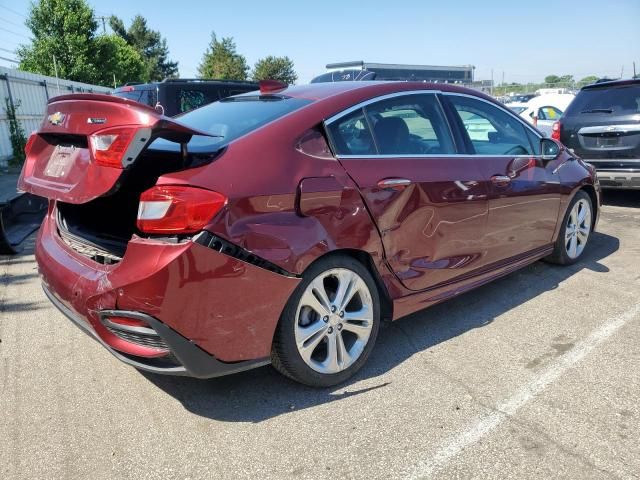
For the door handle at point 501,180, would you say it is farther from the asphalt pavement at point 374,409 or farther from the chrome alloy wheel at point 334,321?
the chrome alloy wheel at point 334,321

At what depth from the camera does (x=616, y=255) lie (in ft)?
17.6

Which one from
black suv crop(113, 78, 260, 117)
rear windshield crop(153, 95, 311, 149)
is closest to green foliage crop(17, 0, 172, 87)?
black suv crop(113, 78, 260, 117)

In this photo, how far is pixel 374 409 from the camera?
273cm

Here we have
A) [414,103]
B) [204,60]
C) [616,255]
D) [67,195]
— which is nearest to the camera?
[67,195]

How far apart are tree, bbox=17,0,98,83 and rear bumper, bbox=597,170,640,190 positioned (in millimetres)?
33411

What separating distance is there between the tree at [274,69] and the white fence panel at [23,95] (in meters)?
45.2

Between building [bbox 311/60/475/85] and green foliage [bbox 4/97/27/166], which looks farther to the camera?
building [bbox 311/60/475/85]

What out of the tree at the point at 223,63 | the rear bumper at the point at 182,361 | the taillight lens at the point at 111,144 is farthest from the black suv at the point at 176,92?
the tree at the point at 223,63

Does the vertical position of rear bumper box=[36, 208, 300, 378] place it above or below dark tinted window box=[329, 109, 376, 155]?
below

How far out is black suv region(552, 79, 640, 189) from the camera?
6.89 meters

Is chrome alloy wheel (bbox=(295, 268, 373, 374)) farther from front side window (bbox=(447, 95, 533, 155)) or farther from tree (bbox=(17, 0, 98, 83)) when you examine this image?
tree (bbox=(17, 0, 98, 83))

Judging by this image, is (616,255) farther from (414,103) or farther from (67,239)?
(67,239)

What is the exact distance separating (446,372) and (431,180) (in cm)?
113

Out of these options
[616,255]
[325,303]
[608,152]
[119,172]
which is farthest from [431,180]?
[608,152]
